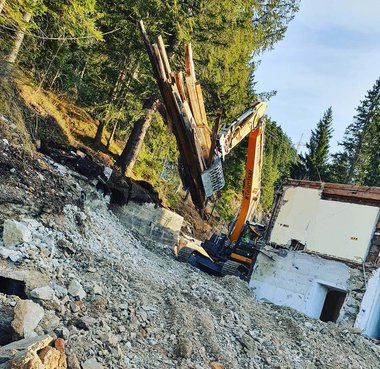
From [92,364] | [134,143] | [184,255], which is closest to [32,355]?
[92,364]

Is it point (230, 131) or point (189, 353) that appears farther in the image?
point (230, 131)

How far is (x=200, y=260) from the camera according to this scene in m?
12.8

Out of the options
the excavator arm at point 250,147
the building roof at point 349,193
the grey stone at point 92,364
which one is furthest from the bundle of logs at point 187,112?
the grey stone at point 92,364

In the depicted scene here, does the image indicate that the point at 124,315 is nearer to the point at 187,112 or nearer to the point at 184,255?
the point at 187,112

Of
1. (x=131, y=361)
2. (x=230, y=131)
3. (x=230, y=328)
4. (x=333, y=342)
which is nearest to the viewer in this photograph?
(x=131, y=361)

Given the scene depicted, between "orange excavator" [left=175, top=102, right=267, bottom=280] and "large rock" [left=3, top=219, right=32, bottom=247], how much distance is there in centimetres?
707

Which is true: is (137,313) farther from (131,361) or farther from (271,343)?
(271,343)

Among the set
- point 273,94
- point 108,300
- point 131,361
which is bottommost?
point 131,361

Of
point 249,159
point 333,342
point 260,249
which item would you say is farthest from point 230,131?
point 333,342

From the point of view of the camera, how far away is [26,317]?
13.2ft

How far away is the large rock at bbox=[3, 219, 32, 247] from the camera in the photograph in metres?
5.34

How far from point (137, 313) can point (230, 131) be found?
6.81 m

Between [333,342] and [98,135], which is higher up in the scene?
[98,135]

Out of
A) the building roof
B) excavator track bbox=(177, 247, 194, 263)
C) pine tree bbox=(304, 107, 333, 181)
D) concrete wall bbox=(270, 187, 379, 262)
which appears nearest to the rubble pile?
concrete wall bbox=(270, 187, 379, 262)
